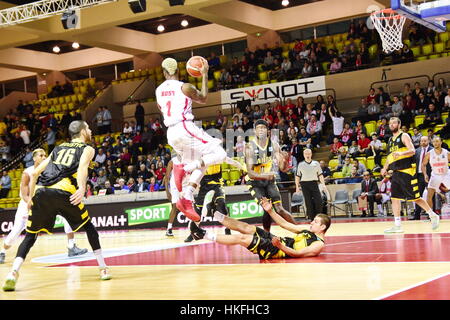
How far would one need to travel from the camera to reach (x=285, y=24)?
26156mm

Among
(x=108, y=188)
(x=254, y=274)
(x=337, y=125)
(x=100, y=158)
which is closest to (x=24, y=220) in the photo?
(x=254, y=274)

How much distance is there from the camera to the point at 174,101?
7.77 metres

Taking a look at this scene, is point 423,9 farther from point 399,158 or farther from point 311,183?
point 311,183

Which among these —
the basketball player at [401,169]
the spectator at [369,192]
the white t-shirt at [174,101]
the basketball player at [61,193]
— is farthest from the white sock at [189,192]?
the spectator at [369,192]

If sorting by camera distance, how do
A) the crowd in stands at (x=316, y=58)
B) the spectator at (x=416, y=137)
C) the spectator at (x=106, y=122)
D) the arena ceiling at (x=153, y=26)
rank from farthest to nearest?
the spectator at (x=106, y=122)
the arena ceiling at (x=153, y=26)
the crowd in stands at (x=316, y=58)
the spectator at (x=416, y=137)

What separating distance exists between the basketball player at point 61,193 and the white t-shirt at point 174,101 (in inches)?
54.2

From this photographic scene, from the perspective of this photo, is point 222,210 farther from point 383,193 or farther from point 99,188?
point 99,188

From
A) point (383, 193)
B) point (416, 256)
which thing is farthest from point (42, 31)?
point (416, 256)

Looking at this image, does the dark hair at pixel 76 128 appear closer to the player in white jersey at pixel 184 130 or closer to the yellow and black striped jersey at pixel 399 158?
the player in white jersey at pixel 184 130

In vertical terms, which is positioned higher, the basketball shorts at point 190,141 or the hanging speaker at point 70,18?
the hanging speaker at point 70,18

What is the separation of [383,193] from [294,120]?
5.53 meters

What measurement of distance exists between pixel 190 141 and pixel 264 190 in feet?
6.94

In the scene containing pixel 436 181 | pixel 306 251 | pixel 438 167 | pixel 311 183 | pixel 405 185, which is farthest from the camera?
pixel 436 181

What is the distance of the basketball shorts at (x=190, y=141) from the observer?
7.79 metres
